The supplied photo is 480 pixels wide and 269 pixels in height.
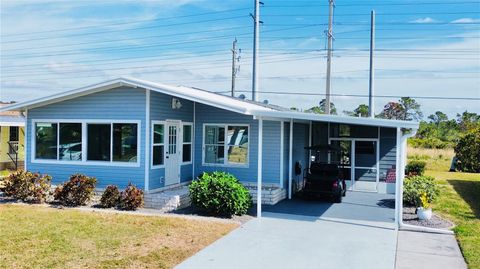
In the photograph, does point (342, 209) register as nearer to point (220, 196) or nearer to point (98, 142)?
point (220, 196)

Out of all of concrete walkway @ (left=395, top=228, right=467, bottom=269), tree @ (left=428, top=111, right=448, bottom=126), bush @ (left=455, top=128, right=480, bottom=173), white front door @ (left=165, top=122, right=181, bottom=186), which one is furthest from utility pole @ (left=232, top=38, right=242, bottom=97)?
tree @ (left=428, top=111, right=448, bottom=126)

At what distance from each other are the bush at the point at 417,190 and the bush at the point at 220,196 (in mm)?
4803

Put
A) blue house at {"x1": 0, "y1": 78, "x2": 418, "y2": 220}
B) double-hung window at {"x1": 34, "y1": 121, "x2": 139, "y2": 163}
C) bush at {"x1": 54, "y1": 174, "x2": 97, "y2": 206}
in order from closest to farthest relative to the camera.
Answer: bush at {"x1": 54, "y1": 174, "x2": 97, "y2": 206}, blue house at {"x1": 0, "y1": 78, "x2": 418, "y2": 220}, double-hung window at {"x1": 34, "y1": 121, "x2": 139, "y2": 163}

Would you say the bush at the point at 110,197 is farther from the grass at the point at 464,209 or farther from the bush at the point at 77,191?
the grass at the point at 464,209

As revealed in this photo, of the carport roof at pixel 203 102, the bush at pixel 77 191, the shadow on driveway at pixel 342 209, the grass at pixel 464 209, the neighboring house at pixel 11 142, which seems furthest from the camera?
the neighboring house at pixel 11 142

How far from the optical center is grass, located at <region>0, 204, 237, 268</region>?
6.96m

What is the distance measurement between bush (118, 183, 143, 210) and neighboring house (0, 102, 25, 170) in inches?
446

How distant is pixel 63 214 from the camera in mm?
10469

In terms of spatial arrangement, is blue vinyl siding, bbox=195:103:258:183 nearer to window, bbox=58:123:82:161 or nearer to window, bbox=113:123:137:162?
window, bbox=113:123:137:162

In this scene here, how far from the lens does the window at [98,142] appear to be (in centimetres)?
1272

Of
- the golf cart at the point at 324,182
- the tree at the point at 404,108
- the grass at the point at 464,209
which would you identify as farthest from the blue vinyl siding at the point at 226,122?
the tree at the point at 404,108

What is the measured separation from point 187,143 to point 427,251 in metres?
8.22

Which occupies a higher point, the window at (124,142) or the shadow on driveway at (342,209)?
the window at (124,142)

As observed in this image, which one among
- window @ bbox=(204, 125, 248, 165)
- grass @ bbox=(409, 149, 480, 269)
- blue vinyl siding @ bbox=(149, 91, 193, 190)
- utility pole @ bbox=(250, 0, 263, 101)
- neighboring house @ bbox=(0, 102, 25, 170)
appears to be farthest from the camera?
utility pole @ bbox=(250, 0, 263, 101)
